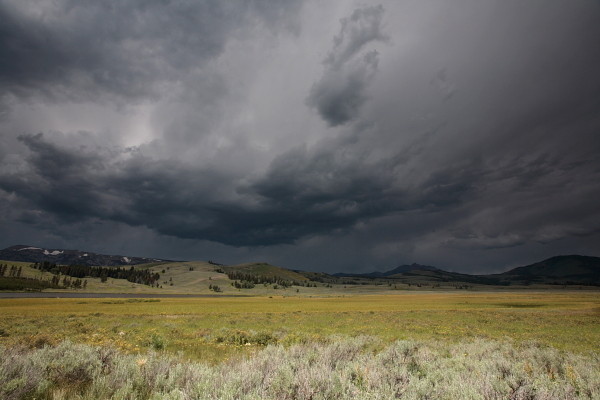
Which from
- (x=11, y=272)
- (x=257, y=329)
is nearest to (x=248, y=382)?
(x=257, y=329)

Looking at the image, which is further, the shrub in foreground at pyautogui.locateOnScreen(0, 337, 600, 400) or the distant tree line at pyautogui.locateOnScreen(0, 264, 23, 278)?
the distant tree line at pyautogui.locateOnScreen(0, 264, 23, 278)

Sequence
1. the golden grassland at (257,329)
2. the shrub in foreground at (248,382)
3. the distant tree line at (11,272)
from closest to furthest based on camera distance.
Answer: the shrub in foreground at (248,382) < the golden grassland at (257,329) < the distant tree line at (11,272)

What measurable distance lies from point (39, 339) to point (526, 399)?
15.3 metres

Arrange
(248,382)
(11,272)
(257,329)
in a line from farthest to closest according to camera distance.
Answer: (11,272) → (257,329) → (248,382)

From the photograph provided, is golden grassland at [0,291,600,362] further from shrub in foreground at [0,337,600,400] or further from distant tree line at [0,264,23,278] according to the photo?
distant tree line at [0,264,23,278]

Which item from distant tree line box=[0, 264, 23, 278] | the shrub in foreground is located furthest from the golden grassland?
distant tree line box=[0, 264, 23, 278]

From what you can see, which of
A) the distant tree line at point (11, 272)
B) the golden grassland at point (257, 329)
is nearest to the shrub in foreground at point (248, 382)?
the golden grassland at point (257, 329)

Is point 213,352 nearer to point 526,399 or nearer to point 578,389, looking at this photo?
point 526,399

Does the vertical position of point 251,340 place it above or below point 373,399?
below

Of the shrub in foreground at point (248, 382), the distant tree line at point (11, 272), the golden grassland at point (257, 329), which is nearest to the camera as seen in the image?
the shrub in foreground at point (248, 382)

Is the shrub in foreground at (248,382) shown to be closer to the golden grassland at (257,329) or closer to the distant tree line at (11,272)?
the golden grassland at (257,329)

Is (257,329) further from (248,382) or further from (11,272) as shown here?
(11,272)

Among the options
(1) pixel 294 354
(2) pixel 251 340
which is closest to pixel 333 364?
(1) pixel 294 354

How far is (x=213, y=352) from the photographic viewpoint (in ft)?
44.4
